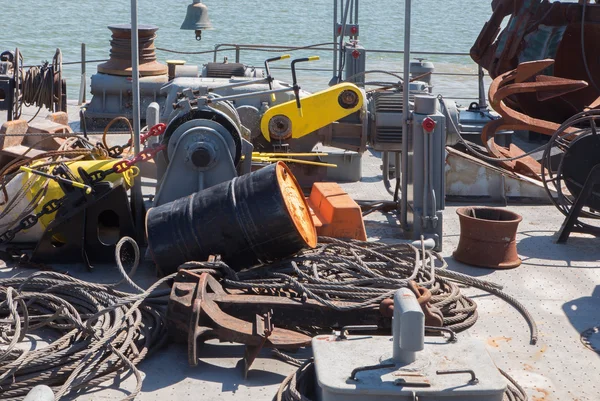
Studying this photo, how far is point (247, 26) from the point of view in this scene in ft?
124

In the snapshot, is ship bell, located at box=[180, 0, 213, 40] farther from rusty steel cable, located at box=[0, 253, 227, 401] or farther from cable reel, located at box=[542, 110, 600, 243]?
rusty steel cable, located at box=[0, 253, 227, 401]

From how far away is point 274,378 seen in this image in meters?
4.68

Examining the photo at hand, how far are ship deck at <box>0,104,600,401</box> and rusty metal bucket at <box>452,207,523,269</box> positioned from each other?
8cm

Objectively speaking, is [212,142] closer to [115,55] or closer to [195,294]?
[195,294]

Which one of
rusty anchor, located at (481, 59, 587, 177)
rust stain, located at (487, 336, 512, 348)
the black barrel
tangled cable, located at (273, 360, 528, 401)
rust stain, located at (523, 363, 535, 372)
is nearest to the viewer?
tangled cable, located at (273, 360, 528, 401)

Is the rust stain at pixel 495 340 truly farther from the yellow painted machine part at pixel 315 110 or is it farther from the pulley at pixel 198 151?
the yellow painted machine part at pixel 315 110

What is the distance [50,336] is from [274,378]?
1377 millimetres

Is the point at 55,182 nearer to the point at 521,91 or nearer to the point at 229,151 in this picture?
the point at 229,151

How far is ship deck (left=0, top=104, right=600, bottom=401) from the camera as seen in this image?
4.59 m

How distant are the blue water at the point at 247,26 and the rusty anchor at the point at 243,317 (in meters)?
16.0

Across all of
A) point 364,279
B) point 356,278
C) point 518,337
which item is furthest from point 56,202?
point 518,337

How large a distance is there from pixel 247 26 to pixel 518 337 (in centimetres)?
3351

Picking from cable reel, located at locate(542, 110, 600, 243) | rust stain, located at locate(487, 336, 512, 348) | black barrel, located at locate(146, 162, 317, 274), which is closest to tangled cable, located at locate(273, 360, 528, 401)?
rust stain, located at locate(487, 336, 512, 348)

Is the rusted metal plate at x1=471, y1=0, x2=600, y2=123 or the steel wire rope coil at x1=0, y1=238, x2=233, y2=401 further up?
the rusted metal plate at x1=471, y1=0, x2=600, y2=123
